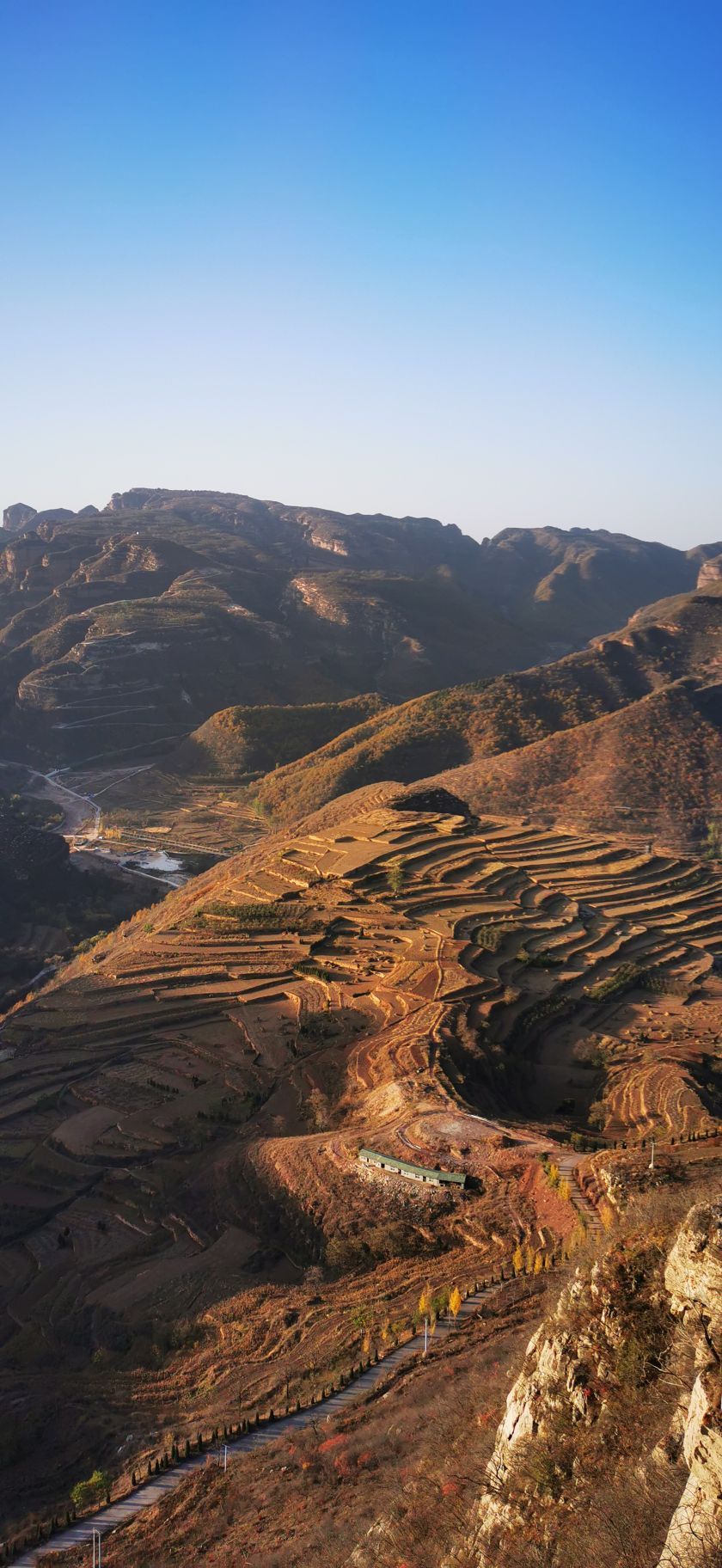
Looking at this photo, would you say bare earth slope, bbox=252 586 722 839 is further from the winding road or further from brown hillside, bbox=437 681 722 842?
the winding road

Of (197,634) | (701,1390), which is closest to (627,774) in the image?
(701,1390)

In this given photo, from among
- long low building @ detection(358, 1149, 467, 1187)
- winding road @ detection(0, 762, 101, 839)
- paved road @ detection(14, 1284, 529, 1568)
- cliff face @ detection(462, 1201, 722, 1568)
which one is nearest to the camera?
cliff face @ detection(462, 1201, 722, 1568)

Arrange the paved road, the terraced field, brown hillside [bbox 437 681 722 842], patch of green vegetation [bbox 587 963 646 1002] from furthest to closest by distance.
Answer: brown hillside [bbox 437 681 722 842], patch of green vegetation [bbox 587 963 646 1002], the terraced field, the paved road

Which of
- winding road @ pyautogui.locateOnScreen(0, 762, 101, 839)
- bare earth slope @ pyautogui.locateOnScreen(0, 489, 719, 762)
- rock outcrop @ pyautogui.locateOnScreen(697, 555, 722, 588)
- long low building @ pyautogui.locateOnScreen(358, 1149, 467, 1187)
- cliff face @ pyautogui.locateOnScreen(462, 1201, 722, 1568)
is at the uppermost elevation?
Answer: rock outcrop @ pyautogui.locateOnScreen(697, 555, 722, 588)

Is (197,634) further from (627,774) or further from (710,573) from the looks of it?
(710,573)

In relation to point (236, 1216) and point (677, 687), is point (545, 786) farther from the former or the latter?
point (236, 1216)

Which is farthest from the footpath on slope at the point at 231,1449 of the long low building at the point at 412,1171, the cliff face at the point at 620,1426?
the cliff face at the point at 620,1426

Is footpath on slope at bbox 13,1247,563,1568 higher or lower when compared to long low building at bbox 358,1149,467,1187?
lower

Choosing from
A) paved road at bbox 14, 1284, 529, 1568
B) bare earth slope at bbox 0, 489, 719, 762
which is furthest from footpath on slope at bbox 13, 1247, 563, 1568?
bare earth slope at bbox 0, 489, 719, 762
